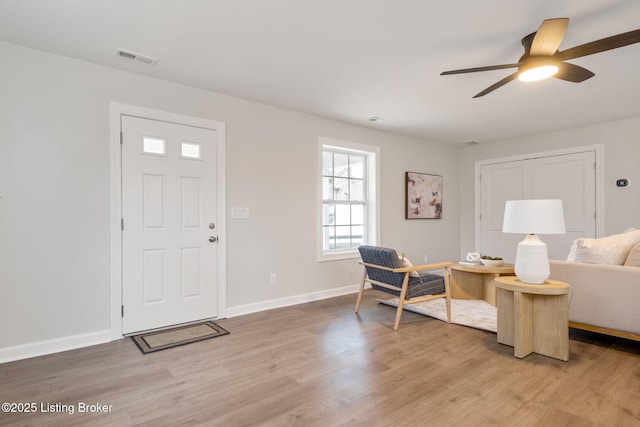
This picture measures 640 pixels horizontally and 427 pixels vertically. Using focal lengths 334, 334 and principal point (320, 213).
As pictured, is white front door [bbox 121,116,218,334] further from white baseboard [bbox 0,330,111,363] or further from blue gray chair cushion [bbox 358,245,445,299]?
blue gray chair cushion [bbox 358,245,445,299]

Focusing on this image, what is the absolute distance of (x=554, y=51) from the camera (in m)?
2.28

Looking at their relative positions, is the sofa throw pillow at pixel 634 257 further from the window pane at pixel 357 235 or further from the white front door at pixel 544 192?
the window pane at pixel 357 235

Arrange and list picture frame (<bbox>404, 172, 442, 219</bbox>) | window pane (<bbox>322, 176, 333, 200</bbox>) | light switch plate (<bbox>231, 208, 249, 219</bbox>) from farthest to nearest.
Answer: picture frame (<bbox>404, 172, 442, 219</bbox>) → window pane (<bbox>322, 176, 333, 200</bbox>) → light switch plate (<bbox>231, 208, 249, 219</bbox>)

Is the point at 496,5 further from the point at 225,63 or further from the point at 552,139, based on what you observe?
the point at 552,139

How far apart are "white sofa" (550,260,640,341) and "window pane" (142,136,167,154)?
3.87 metres

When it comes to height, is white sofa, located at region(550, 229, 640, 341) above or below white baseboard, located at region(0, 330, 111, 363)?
above

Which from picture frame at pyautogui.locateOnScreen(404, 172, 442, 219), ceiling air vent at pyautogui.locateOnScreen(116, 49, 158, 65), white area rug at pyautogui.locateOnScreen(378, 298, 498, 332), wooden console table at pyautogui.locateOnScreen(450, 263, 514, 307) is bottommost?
white area rug at pyautogui.locateOnScreen(378, 298, 498, 332)

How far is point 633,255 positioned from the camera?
8.99 ft

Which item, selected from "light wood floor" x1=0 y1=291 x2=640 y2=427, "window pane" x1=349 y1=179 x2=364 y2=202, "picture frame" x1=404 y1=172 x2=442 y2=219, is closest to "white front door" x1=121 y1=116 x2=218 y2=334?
"light wood floor" x1=0 y1=291 x2=640 y2=427

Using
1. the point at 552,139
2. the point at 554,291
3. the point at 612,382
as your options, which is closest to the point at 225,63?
the point at 554,291

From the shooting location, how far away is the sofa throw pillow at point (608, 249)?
111 inches

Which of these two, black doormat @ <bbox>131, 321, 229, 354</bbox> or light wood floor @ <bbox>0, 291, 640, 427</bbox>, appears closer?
light wood floor @ <bbox>0, 291, 640, 427</bbox>

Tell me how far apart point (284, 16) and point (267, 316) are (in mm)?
2920

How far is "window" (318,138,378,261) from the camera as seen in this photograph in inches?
189
